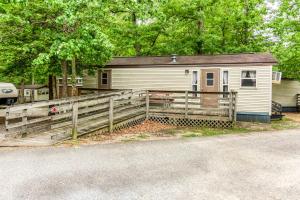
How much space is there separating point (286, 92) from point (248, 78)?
27.9 feet

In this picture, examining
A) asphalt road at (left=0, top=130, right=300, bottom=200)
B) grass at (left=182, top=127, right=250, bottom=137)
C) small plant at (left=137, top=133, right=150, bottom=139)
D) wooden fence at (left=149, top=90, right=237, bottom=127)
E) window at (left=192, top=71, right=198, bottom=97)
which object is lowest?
grass at (left=182, top=127, right=250, bottom=137)

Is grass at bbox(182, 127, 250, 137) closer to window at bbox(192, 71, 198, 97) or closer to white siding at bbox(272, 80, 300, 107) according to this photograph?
window at bbox(192, 71, 198, 97)

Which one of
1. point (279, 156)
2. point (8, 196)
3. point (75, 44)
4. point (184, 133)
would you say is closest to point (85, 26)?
point (75, 44)

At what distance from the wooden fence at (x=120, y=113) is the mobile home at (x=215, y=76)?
1.06m

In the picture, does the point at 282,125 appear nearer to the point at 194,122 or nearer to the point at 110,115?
the point at 194,122

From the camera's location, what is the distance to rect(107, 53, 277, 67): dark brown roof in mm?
13797

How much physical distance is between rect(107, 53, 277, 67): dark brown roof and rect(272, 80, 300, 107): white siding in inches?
275

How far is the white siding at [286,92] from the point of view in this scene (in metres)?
20.5

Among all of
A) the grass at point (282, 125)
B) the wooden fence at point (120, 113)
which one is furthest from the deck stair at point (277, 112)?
the wooden fence at point (120, 113)

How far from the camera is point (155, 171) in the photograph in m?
6.02

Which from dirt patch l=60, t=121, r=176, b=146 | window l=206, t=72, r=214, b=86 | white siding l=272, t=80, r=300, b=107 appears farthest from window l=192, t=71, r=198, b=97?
white siding l=272, t=80, r=300, b=107

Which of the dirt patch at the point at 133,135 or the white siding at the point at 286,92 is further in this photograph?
the white siding at the point at 286,92

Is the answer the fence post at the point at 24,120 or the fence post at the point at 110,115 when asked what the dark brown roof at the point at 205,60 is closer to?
the fence post at the point at 110,115

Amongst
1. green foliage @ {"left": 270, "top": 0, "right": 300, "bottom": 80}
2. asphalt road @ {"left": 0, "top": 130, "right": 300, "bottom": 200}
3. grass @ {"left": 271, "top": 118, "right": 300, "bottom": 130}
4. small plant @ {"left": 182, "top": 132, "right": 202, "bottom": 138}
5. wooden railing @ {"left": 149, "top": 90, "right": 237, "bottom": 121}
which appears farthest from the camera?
green foliage @ {"left": 270, "top": 0, "right": 300, "bottom": 80}
